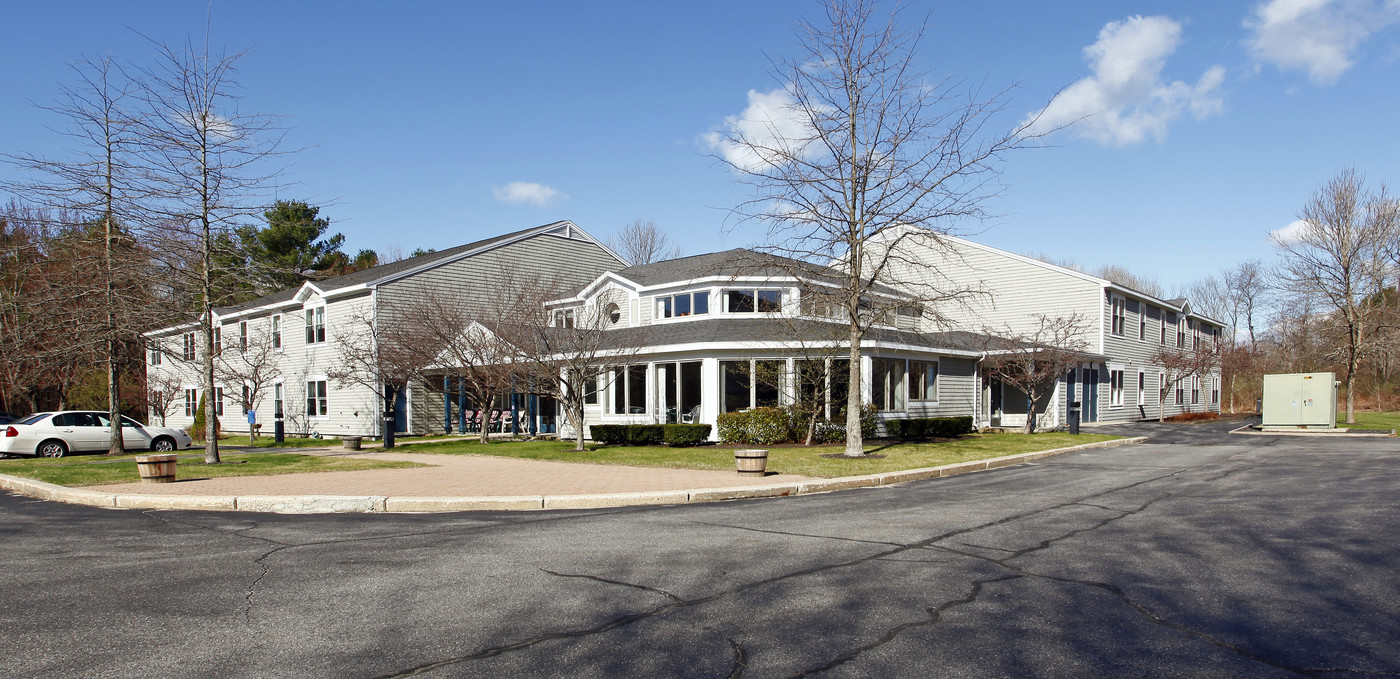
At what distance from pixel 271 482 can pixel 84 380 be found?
34026 millimetres

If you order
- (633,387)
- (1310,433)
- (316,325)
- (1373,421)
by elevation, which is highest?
(316,325)

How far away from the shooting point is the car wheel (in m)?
22.3

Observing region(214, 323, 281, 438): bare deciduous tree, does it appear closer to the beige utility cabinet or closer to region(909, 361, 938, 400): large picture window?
region(909, 361, 938, 400): large picture window

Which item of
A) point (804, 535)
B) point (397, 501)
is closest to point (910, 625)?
point (804, 535)

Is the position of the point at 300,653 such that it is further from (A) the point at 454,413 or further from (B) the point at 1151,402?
(B) the point at 1151,402

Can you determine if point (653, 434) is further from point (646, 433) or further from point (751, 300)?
point (751, 300)

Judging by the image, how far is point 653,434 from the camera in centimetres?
2253

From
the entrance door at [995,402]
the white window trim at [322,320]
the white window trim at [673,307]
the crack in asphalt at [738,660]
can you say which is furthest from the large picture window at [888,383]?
the white window trim at [322,320]

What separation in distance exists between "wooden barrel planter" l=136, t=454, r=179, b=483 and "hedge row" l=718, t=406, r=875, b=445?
43.0 feet

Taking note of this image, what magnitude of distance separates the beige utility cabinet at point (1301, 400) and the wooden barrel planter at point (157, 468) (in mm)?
32354

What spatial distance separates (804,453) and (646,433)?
529cm

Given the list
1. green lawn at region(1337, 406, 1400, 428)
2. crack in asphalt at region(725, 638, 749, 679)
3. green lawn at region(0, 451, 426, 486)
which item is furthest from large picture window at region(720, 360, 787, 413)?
green lawn at region(1337, 406, 1400, 428)

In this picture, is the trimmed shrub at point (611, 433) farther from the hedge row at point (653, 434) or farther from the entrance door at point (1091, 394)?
the entrance door at point (1091, 394)

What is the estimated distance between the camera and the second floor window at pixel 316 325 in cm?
3362
